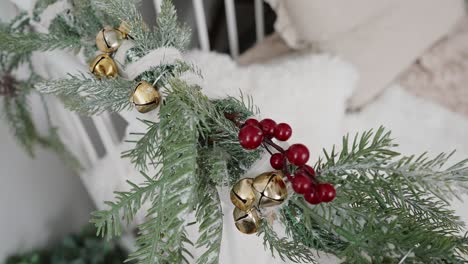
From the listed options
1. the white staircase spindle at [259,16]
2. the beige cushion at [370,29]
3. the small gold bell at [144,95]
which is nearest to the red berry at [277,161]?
the small gold bell at [144,95]

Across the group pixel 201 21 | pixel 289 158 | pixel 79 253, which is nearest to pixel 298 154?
pixel 289 158

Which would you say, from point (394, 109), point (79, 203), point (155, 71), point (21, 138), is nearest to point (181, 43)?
point (155, 71)

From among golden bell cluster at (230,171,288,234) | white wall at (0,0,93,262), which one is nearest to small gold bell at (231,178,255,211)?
golden bell cluster at (230,171,288,234)

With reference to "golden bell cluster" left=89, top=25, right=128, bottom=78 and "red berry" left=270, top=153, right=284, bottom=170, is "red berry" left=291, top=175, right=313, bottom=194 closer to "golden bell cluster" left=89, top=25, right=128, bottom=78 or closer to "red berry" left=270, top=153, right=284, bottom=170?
"red berry" left=270, top=153, right=284, bottom=170

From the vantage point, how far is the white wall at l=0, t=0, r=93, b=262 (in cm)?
82

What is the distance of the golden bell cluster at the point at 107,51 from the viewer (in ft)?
1.27

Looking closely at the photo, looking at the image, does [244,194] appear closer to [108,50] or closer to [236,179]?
[236,179]

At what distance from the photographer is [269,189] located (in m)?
0.27

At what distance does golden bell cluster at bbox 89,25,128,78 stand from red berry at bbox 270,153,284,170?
182mm

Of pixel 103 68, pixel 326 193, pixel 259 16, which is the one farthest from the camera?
pixel 259 16

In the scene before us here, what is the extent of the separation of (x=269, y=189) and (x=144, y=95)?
0.14 metres

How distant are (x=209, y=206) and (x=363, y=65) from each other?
57 centimetres

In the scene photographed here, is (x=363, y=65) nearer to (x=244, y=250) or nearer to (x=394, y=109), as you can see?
(x=394, y=109)

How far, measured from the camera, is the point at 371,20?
0.77 meters
